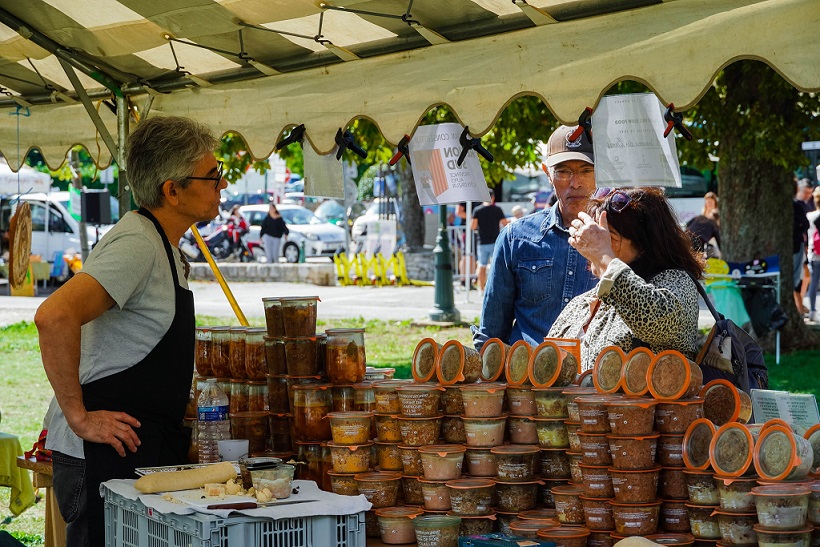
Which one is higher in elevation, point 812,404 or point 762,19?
point 762,19

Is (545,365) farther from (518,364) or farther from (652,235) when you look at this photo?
(652,235)

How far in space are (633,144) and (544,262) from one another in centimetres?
79

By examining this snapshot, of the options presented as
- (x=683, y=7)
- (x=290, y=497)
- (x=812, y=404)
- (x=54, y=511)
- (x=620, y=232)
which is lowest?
(x=54, y=511)

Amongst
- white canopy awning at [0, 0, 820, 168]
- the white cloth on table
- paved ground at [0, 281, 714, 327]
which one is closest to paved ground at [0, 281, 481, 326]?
paved ground at [0, 281, 714, 327]

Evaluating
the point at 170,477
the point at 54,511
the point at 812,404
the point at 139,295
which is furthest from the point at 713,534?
the point at 54,511

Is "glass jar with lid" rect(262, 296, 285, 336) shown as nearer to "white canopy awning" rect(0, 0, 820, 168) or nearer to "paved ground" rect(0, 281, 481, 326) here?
"white canopy awning" rect(0, 0, 820, 168)

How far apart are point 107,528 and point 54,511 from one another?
127cm

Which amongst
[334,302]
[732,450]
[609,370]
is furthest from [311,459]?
[334,302]

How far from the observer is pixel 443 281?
14188 mm

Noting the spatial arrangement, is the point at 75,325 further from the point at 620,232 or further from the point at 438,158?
the point at 438,158

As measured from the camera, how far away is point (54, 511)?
13.9 ft

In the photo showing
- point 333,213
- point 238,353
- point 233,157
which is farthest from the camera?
point 333,213

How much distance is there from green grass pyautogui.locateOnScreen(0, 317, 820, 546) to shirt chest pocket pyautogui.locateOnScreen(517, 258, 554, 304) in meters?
3.51

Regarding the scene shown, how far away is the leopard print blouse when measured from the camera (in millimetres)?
3152
